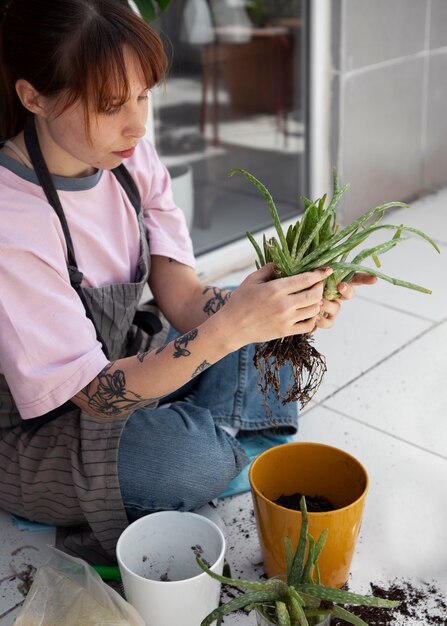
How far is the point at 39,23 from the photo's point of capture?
61.9 inches

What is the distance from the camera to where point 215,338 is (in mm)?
1580

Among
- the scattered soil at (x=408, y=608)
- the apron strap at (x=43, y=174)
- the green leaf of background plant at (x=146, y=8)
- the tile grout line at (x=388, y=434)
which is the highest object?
the green leaf of background plant at (x=146, y=8)

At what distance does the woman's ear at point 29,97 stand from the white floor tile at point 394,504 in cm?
113

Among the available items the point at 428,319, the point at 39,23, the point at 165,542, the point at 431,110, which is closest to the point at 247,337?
the point at 165,542

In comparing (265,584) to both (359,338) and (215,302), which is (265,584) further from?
(359,338)

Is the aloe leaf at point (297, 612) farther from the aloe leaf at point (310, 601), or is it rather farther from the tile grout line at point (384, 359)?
the tile grout line at point (384, 359)

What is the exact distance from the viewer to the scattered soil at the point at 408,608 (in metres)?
1.67

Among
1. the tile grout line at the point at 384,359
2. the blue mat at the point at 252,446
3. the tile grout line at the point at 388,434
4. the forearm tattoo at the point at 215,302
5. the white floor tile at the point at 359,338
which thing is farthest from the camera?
the white floor tile at the point at 359,338

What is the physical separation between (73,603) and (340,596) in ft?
1.63

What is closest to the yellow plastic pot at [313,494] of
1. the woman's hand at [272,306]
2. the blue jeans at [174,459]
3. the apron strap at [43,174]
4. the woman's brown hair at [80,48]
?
the blue jeans at [174,459]

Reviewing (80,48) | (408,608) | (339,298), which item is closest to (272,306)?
(339,298)

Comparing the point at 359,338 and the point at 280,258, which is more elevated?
the point at 280,258

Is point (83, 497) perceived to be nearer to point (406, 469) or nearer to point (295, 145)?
point (406, 469)

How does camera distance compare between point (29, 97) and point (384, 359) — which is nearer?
point (29, 97)
